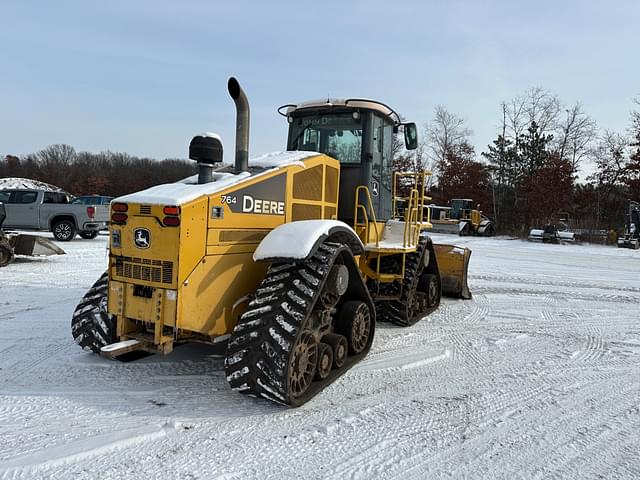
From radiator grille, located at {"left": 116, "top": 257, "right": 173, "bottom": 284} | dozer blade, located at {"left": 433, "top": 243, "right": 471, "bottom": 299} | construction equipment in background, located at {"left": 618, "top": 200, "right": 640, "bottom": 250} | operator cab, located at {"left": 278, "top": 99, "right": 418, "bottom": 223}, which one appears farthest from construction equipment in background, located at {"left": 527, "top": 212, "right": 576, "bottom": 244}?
radiator grille, located at {"left": 116, "top": 257, "right": 173, "bottom": 284}

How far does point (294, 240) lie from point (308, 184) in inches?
43.2

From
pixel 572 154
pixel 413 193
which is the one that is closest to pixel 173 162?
pixel 572 154

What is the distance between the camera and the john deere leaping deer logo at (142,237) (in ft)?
12.5

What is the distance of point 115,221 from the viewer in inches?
156

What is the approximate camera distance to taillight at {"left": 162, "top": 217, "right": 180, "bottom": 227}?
3648 millimetres

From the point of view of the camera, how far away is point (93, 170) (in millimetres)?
71625

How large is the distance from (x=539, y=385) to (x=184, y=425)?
10.9 feet

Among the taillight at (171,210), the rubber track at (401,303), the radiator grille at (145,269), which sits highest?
the taillight at (171,210)

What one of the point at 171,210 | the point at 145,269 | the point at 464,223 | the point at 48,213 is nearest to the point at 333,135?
the point at 171,210

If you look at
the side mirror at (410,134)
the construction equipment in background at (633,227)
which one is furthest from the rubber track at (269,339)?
the construction equipment in background at (633,227)

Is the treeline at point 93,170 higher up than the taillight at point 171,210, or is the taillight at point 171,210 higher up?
the treeline at point 93,170

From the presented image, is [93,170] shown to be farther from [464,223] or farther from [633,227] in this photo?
[633,227]

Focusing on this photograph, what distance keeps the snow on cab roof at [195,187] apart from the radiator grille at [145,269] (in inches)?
18.9

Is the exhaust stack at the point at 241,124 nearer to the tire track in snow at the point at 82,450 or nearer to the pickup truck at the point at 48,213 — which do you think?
the tire track in snow at the point at 82,450
